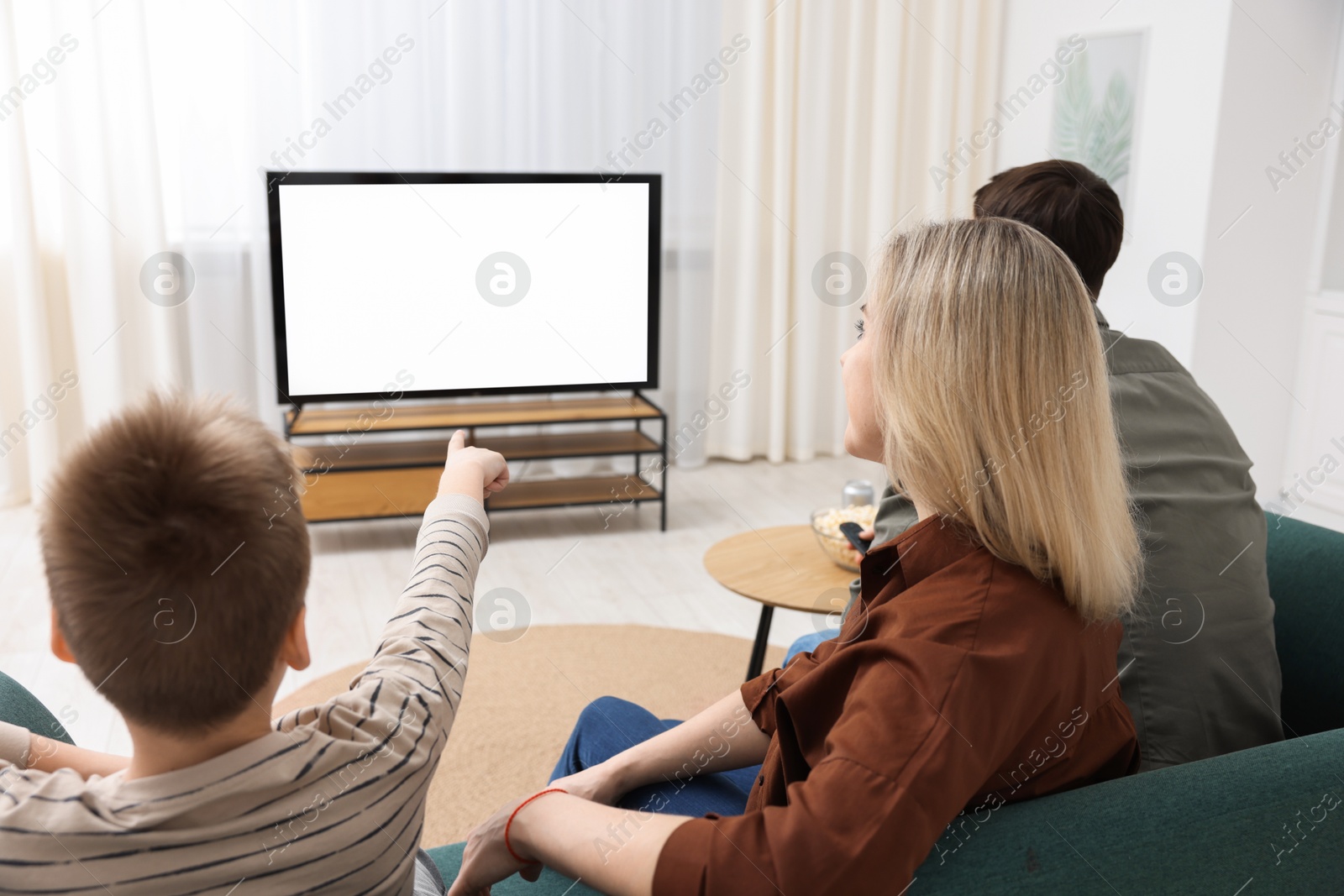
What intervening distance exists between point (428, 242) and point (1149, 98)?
8.40 ft

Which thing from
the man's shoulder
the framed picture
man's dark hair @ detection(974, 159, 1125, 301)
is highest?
the framed picture

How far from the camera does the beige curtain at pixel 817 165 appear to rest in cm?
430

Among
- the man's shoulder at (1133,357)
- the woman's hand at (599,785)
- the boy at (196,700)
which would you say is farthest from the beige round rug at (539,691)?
the man's shoulder at (1133,357)

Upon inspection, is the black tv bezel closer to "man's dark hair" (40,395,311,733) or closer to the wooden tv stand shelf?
the wooden tv stand shelf

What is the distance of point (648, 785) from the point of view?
1.26 m

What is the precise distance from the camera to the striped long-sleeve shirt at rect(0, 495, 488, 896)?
71cm

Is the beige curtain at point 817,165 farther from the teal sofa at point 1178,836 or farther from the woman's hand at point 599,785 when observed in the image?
the teal sofa at point 1178,836

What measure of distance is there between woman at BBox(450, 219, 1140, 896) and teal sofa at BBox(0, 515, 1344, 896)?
0.04m

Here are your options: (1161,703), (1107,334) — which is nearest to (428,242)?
(1107,334)

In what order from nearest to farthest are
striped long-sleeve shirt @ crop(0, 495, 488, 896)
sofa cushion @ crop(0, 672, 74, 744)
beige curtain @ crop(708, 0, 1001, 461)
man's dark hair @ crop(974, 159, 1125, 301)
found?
striped long-sleeve shirt @ crop(0, 495, 488, 896), sofa cushion @ crop(0, 672, 74, 744), man's dark hair @ crop(974, 159, 1125, 301), beige curtain @ crop(708, 0, 1001, 461)

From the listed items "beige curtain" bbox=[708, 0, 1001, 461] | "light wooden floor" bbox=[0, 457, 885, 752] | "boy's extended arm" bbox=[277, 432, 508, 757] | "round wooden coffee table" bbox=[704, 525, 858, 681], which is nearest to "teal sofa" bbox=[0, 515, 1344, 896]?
"boy's extended arm" bbox=[277, 432, 508, 757]

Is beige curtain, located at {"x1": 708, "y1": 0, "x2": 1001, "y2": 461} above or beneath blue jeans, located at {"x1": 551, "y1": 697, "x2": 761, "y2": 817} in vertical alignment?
above

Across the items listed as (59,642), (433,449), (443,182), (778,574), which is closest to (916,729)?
(59,642)

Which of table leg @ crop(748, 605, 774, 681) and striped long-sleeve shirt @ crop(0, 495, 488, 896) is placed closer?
striped long-sleeve shirt @ crop(0, 495, 488, 896)
